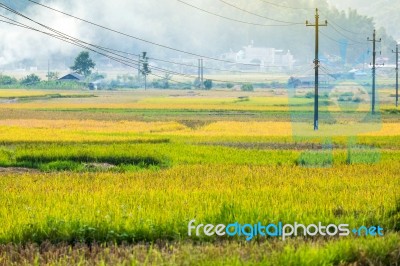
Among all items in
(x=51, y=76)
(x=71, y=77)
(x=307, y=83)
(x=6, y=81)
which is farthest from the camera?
(x=51, y=76)

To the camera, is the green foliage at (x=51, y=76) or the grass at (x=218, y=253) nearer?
the grass at (x=218, y=253)

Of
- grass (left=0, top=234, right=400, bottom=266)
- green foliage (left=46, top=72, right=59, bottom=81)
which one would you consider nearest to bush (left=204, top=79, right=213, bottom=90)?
green foliage (left=46, top=72, right=59, bottom=81)

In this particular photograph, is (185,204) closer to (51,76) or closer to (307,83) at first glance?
(307,83)

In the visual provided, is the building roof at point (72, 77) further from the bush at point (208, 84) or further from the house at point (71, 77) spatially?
the bush at point (208, 84)

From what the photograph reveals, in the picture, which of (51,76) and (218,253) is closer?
(218,253)

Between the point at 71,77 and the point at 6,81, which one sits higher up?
the point at 71,77

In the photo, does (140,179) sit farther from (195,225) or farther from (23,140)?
(23,140)

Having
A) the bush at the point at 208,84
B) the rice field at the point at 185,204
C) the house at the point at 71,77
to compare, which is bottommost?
the rice field at the point at 185,204

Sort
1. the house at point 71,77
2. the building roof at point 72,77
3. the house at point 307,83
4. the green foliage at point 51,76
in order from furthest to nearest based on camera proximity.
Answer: the green foliage at point 51,76, the building roof at point 72,77, the house at point 71,77, the house at point 307,83

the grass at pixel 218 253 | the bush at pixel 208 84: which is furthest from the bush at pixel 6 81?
the grass at pixel 218 253

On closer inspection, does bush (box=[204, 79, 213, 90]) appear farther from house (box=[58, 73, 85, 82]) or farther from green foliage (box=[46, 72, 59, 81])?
green foliage (box=[46, 72, 59, 81])

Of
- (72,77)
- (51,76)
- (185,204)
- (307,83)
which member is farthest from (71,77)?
(185,204)

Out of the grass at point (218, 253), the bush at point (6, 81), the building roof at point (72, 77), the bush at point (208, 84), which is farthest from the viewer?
the bush at point (6, 81)

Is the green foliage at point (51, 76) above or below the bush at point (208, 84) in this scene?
above
